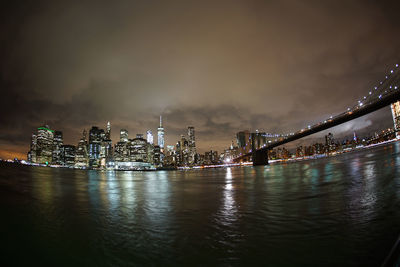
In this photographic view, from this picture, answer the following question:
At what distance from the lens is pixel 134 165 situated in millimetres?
197250

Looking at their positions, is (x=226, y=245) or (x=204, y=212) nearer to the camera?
(x=226, y=245)

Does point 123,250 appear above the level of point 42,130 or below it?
below

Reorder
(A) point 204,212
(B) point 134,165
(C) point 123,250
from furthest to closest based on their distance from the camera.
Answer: (B) point 134,165, (A) point 204,212, (C) point 123,250

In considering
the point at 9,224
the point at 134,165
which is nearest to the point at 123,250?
the point at 9,224

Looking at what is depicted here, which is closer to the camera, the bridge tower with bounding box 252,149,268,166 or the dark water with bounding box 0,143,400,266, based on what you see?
the dark water with bounding box 0,143,400,266

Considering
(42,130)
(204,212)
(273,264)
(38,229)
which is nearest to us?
(273,264)

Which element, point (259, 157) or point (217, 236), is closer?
point (217, 236)

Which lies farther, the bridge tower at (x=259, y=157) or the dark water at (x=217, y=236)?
the bridge tower at (x=259, y=157)

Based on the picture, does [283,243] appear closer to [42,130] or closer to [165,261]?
[165,261]

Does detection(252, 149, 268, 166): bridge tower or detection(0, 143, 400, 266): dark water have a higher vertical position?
detection(0, 143, 400, 266): dark water

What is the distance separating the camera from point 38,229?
4.10 metres

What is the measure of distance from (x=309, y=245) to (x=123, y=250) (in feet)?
8.93

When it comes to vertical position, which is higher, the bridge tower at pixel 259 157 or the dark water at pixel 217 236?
the dark water at pixel 217 236

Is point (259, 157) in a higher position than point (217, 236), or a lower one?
lower
